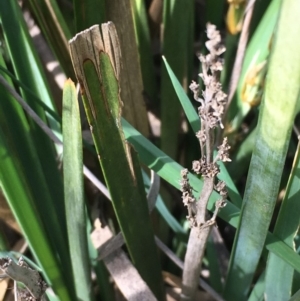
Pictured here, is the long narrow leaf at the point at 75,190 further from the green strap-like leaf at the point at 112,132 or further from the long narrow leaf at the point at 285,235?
the long narrow leaf at the point at 285,235

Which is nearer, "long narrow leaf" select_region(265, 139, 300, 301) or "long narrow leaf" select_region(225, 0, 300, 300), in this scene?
"long narrow leaf" select_region(225, 0, 300, 300)

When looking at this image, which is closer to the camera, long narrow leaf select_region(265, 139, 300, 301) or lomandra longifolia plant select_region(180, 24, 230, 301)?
lomandra longifolia plant select_region(180, 24, 230, 301)

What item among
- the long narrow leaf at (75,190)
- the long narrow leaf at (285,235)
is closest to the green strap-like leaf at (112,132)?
the long narrow leaf at (75,190)

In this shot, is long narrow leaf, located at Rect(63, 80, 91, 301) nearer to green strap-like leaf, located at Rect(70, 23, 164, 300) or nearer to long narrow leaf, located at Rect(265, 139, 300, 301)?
green strap-like leaf, located at Rect(70, 23, 164, 300)

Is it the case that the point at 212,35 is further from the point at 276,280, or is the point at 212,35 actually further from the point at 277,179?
the point at 276,280

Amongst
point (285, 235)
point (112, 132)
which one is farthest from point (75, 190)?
point (285, 235)

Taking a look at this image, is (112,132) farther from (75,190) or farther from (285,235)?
(285,235)

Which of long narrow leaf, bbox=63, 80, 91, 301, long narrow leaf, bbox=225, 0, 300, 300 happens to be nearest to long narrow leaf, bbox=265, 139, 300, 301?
long narrow leaf, bbox=225, 0, 300, 300

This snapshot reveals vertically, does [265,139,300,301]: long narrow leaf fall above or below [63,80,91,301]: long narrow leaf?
below
